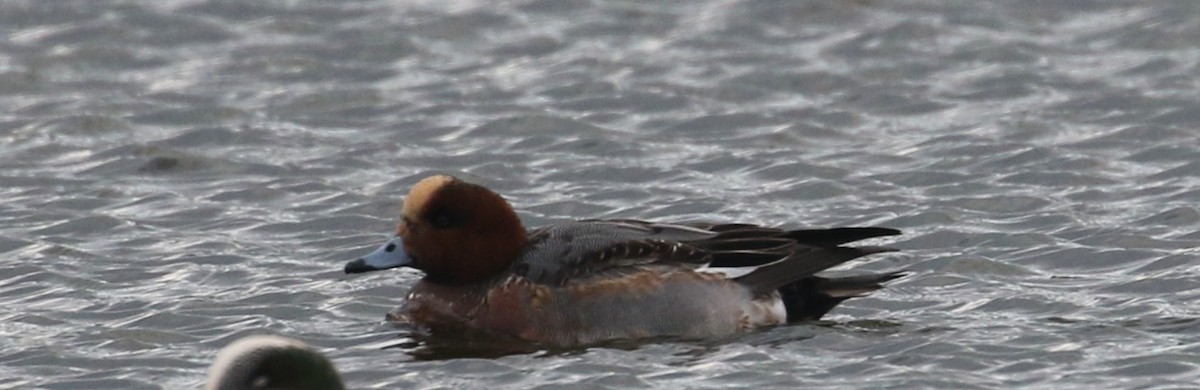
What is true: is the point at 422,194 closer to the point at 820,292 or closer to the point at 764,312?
the point at 764,312

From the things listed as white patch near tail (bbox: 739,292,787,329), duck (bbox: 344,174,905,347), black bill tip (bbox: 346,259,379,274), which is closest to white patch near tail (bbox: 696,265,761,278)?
duck (bbox: 344,174,905,347)

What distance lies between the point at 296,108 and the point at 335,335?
4.48 metres

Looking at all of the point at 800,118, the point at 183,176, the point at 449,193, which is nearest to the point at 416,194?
the point at 449,193

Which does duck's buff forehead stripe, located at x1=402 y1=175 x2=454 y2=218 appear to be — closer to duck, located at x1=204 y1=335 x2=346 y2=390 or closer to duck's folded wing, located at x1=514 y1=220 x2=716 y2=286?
duck's folded wing, located at x1=514 y1=220 x2=716 y2=286

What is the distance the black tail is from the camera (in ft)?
33.5

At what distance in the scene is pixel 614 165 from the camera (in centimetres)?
1302

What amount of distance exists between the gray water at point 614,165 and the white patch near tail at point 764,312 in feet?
0.39

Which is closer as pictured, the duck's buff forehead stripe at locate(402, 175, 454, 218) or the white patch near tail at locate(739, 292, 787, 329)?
the white patch near tail at locate(739, 292, 787, 329)

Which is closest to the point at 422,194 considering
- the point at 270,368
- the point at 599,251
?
the point at 599,251

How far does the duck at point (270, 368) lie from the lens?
7.01 metres

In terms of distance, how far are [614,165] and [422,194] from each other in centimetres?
287

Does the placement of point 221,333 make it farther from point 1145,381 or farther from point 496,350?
point 1145,381

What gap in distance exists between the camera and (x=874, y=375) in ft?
30.2

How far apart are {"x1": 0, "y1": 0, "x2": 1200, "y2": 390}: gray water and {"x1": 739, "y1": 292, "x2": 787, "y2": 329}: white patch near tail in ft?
0.39
